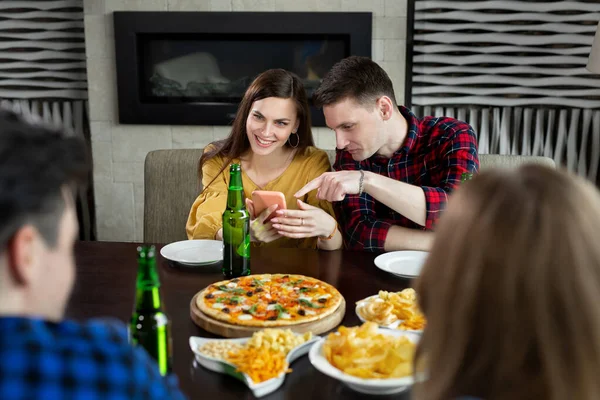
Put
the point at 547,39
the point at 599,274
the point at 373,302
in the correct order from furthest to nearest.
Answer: the point at 547,39 → the point at 373,302 → the point at 599,274

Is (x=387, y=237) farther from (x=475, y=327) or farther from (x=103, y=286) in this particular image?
(x=475, y=327)

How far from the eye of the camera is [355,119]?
2049mm

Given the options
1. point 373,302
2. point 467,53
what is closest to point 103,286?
point 373,302

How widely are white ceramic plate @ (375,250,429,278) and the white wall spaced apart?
2.15 meters

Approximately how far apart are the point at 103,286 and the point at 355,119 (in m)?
0.99

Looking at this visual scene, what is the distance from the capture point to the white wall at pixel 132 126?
3646 millimetres

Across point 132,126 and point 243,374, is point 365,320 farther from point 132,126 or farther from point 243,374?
point 132,126

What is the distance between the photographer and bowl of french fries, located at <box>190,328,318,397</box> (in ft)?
3.33

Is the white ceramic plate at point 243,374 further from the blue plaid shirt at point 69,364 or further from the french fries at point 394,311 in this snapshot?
the blue plaid shirt at point 69,364

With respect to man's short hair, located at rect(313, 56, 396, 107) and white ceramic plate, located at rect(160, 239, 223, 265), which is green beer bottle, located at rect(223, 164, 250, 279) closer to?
white ceramic plate, located at rect(160, 239, 223, 265)

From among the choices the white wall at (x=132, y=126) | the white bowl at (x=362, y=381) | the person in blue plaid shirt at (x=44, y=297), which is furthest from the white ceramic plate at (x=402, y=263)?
the white wall at (x=132, y=126)

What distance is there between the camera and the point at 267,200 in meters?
1.84

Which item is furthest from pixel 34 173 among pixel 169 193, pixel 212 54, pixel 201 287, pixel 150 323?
pixel 212 54

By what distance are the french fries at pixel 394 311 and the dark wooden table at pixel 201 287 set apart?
43mm
